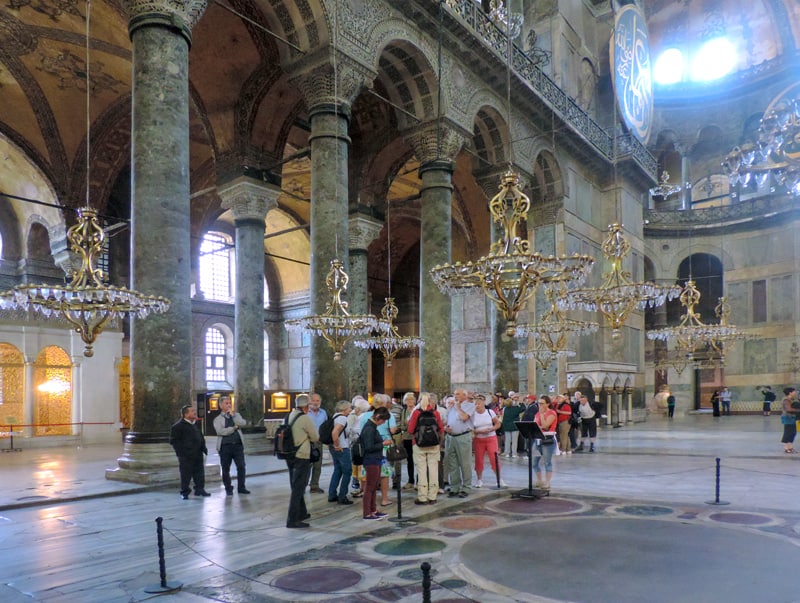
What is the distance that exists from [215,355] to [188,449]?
18.3m

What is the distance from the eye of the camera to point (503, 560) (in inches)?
191

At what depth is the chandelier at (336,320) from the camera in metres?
9.84

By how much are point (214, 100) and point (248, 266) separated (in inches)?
140

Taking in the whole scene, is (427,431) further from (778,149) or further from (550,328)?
(778,149)

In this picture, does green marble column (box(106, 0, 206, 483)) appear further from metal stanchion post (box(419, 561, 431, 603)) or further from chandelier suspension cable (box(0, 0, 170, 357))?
metal stanchion post (box(419, 561, 431, 603))

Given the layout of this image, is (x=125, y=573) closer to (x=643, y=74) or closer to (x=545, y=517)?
(x=545, y=517)

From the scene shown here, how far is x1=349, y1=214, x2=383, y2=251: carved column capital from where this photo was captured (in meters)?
16.7

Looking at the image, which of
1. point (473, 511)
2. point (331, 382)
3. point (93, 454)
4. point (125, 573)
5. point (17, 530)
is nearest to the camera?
point (125, 573)

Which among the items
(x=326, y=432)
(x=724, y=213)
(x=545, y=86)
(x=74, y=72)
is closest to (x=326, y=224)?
(x=326, y=432)

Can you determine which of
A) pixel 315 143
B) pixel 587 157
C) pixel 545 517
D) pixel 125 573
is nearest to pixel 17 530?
pixel 125 573

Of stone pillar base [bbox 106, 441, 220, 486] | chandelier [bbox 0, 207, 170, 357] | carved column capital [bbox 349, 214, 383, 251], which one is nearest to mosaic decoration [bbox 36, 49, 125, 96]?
carved column capital [bbox 349, 214, 383, 251]

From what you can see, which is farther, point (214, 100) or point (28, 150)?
point (28, 150)

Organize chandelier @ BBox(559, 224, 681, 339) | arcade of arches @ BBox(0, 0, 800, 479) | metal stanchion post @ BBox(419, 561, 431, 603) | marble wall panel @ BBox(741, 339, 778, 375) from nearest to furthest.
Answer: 1. metal stanchion post @ BBox(419, 561, 431, 603)
2. arcade of arches @ BBox(0, 0, 800, 479)
3. chandelier @ BBox(559, 224, 681, 339)
4. marble wall panel @ BBox(741, 339, 778, 375)

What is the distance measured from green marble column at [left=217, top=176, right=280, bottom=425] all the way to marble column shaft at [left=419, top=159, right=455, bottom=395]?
3.38 metres
